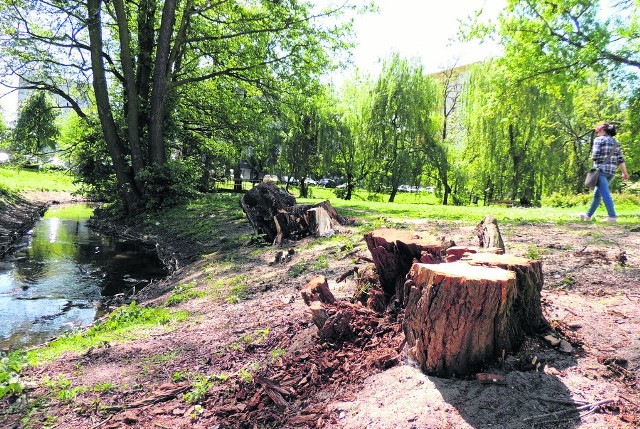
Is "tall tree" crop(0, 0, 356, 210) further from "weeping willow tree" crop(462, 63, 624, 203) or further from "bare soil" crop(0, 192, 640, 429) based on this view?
"weeping willow tree" crop(462, 63, 624, 203)

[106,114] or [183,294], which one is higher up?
[106,114]

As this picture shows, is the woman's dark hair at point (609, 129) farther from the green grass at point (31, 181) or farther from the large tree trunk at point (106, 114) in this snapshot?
the green grass at point (31, 181)

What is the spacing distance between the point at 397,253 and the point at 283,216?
5.38 m

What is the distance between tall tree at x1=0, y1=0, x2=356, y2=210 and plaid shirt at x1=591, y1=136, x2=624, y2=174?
10.5 m

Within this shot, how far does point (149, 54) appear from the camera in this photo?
17.0 metres

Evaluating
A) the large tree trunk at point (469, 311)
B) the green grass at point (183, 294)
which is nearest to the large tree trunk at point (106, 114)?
the green grass at point (183, 294)

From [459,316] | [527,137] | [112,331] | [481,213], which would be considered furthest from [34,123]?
[527,137]

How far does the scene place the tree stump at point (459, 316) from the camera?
260 cm

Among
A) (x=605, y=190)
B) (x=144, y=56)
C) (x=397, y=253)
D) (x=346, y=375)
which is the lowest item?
(x=346, y=375)

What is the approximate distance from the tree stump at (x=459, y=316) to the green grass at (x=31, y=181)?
76.7ft

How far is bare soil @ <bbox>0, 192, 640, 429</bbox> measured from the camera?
2424mm

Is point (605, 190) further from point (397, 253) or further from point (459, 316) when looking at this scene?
point (459, 316)

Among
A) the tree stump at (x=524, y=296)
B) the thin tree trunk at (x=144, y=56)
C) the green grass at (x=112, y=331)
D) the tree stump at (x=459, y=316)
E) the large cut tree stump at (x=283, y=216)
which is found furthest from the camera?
the thin tree trunk at (x=144, y=56)

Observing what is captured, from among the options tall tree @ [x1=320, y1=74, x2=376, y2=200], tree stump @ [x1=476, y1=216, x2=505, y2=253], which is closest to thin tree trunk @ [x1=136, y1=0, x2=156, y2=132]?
tall tree @ [x1=320, y1=74, x2=376, y2=200]
